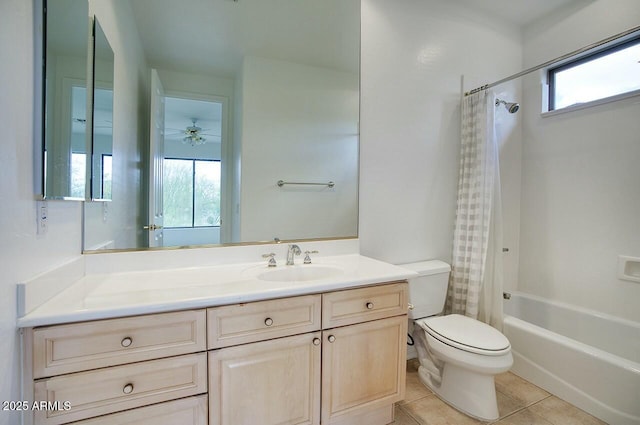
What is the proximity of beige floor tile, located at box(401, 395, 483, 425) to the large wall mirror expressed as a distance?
1078 mm

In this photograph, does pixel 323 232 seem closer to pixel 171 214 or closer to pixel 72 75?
pixel 171 214

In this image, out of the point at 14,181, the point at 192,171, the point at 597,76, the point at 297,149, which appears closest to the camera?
the point at 14,181

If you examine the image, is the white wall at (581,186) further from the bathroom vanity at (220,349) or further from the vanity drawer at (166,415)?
the vanity drawer at (166,415)

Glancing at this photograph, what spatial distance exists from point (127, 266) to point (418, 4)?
253cm

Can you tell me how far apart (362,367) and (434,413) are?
Result: 26.1 inches

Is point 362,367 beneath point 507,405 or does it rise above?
above

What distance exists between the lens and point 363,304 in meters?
1.32

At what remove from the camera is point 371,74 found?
1.91m

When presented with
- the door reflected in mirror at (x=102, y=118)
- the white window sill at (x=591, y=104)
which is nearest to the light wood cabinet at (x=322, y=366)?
the door reflected in mirror at (x=102, y=118)

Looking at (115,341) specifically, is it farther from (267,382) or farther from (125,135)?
(125,135)

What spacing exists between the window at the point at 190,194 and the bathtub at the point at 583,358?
2.18m

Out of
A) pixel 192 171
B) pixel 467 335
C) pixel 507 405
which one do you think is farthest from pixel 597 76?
pixel 192 171

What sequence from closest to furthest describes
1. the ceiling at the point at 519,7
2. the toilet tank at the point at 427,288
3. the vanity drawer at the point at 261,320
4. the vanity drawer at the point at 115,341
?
the vanity drawer at the point at 115,341 < the vanity drawer at the point at 261,320 < the toilet tank at the point at 427,288 < the ceiling at the point at 519,7

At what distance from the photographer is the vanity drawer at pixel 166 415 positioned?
0.92 m
